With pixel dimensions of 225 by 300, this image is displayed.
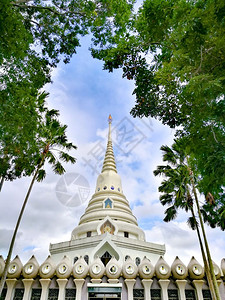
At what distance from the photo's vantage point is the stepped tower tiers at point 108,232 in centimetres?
1947

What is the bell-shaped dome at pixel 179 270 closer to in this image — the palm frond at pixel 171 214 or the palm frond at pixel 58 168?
the palm frond at pixel 171 214

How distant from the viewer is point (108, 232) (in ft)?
67.2

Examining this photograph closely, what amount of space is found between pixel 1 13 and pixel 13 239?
9.69 metres

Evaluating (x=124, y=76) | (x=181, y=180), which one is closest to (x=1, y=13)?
(x=124, y=76)

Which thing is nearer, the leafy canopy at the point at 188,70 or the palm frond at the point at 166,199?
the leafy canopy at the point at 188,70

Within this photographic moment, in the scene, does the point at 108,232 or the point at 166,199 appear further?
the point at 108,232

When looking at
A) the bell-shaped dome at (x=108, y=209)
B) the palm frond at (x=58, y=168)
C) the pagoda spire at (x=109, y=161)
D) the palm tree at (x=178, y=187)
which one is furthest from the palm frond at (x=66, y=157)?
the pagoda spire at (x=109, y=161)

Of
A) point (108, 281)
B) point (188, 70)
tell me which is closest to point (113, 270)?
point (108, 281)

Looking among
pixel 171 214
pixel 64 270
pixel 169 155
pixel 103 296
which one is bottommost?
pixel 103 296

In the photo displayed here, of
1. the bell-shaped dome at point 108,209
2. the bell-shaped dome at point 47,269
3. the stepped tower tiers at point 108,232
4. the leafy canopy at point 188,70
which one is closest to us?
the leafy canopy at point 188,70

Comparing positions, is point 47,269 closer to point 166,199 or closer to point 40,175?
point 40,175

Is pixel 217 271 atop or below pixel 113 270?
below

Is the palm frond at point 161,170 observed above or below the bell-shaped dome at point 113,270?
above

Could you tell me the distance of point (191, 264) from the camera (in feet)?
39.9
